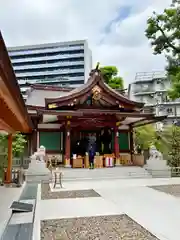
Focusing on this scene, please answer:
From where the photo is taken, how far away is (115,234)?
12.7 ft

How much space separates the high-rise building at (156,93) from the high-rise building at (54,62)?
1213 inches

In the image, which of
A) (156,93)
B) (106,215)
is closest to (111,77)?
(156,93)

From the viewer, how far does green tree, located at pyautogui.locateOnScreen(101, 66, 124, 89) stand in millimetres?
26031

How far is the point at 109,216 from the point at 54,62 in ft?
230

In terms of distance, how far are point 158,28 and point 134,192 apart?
22.3ft

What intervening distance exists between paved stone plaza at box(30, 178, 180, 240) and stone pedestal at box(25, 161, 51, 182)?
2.96m

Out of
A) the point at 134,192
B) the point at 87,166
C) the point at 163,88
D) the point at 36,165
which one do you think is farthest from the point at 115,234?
the point at 163,88

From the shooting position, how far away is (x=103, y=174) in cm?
1143

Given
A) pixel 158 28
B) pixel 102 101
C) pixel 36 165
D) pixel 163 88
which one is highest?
pixel 163 88

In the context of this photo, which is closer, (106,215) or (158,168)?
(106,215)

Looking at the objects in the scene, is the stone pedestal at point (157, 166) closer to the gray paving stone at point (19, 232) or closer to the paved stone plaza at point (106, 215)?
the paved stone plaza at point (106, 215)

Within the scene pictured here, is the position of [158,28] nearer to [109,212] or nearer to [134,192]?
[134,192]

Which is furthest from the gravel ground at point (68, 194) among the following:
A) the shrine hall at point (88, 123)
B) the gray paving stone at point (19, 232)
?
the shrine hall at point (88, 123)

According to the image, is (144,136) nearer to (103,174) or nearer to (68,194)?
(103,174)
